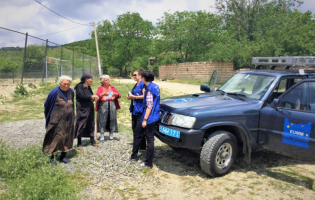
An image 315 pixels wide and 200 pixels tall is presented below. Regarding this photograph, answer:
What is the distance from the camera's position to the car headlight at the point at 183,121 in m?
4.03

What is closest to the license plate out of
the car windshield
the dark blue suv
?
the dark blue suv

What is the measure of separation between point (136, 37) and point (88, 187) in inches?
2086

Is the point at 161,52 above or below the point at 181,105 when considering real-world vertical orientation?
above

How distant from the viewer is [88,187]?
3875mm

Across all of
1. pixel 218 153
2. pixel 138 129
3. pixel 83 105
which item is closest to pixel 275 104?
pixel 218 153

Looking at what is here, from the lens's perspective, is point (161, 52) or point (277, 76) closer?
point (277, 76)

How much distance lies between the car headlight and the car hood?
82 mm

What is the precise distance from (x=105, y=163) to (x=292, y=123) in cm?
333

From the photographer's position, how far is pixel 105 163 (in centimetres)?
478

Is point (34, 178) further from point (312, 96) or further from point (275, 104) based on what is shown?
point (312, 96)

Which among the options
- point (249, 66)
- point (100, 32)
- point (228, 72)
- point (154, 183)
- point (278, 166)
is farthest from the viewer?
point (100, 32)

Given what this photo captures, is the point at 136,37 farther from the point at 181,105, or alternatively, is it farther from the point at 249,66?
the point at 181,105

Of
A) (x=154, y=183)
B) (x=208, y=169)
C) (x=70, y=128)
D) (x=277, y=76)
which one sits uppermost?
(x=277, y=76)

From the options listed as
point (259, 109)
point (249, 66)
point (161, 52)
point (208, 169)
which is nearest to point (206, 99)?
point (259, 109)
